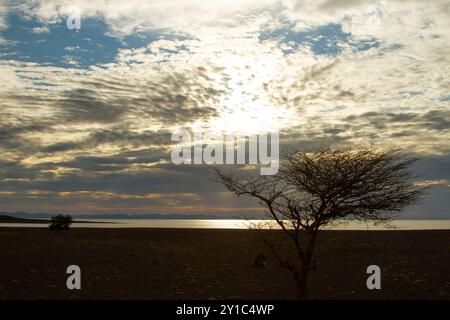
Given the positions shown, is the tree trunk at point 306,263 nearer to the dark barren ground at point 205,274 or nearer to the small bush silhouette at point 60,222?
the dark barren ground at point 205,274

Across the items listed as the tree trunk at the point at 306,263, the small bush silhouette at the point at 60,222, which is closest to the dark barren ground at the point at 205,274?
the tree trunk at the point at 306,263

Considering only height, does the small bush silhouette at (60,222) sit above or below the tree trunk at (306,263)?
above

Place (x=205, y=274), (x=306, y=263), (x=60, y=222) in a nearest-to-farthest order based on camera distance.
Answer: (x=306, y=263)
(x=205, y=274)
(x=60, y=222)

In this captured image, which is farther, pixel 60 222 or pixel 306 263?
pixel 60 222

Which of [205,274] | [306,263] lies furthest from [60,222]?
[306,263]

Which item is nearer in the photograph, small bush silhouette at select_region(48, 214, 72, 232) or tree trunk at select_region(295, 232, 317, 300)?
tree trunk at select_region(295, 232, 317, 300)

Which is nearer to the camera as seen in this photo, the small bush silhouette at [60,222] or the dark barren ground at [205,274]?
the dark barren ground at [205,274]

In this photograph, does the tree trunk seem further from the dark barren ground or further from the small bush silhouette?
the small bush silhouette

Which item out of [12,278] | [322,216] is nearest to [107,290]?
[12,278]

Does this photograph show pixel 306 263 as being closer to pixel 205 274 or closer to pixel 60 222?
pixel 205 274

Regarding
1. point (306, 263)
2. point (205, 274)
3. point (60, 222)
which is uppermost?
point (60, 222)

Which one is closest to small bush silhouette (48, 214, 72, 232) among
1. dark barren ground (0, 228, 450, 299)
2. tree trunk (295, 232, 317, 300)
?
dark barren ground (0, 228, 450, 299)

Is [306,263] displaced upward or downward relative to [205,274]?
downward
